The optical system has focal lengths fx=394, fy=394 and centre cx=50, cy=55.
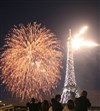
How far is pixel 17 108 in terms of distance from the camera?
20.6 metres

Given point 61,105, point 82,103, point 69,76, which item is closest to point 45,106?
point 61,105

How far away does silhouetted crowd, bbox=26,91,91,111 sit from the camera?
54.2 feet

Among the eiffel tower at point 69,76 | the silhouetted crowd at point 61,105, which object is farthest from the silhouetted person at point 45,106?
the eiffel tower at point 69,76

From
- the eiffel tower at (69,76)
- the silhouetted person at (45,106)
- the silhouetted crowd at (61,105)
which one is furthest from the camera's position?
the eiffel tower at (69,76)

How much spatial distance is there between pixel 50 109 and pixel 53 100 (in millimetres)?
429

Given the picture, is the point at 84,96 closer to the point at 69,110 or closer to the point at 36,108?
the point at 69,110

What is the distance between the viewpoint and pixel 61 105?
17859mm

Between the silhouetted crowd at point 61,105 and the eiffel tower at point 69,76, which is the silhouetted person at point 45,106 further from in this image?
the eiffel tower at point 69,76

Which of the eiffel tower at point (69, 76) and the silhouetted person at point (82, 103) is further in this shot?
the eiffel tower at point (69, 76)

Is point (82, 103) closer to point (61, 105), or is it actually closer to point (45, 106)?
point (61, 105)

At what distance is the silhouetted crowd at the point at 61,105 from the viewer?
16.5 metres

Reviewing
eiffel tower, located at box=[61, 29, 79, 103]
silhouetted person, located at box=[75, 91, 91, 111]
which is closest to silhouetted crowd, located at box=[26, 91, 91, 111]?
silhouetted person, located at box=[75, 91, 91, 111]

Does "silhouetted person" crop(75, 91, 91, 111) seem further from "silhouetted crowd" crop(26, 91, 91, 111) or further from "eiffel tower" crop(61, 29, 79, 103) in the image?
"eiffel tower" crop(61, 29, 79, 103)

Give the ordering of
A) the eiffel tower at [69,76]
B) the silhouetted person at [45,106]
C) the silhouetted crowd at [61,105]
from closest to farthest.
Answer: the silhouetted crowd at [61,105] < the silhouetted person at [45,106] < the eiffel tower at [69,76]
